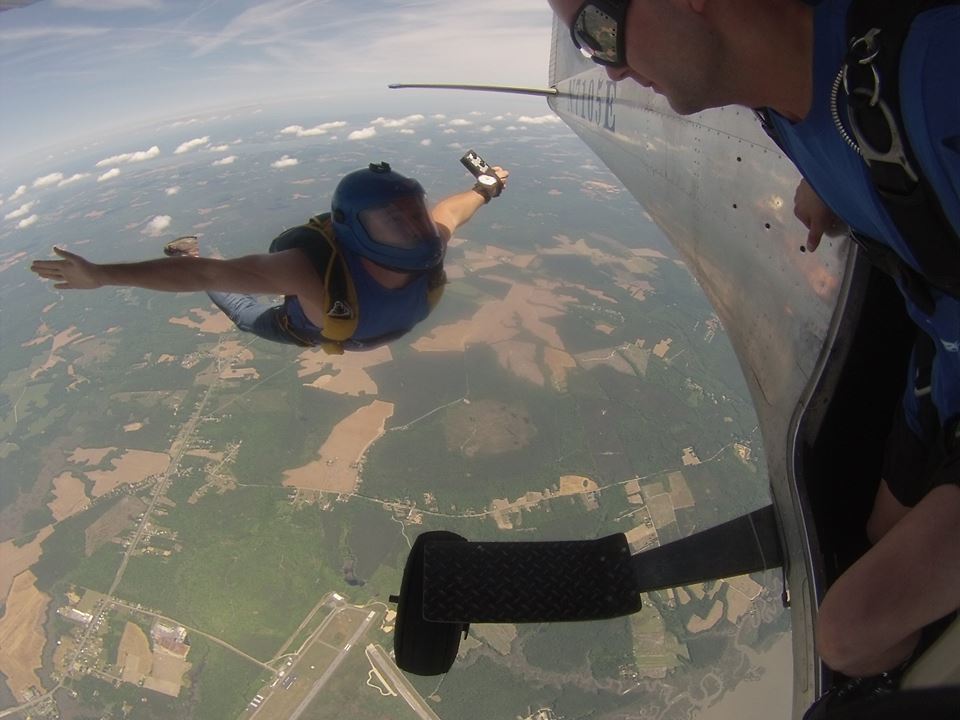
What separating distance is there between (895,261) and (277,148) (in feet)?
261

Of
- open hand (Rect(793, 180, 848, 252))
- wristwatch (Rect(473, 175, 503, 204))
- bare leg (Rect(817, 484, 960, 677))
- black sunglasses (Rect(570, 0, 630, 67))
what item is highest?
black sunglasses (Rect(570, 0, 630, 67))

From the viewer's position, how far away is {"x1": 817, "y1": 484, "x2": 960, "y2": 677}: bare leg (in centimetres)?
65

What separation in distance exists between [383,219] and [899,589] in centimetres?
201

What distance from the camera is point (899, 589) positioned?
0.67 metres

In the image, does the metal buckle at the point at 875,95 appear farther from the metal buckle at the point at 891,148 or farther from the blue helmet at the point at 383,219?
the blue helmet at the point at 383,219

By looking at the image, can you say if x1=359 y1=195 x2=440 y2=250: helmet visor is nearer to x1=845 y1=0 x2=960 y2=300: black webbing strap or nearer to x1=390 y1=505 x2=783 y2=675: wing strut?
x1=390 y1=505 x2=783 y2=675: wing strut

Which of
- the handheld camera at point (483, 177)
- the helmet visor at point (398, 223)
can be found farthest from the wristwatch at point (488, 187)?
the helmet visor at point (398, 223)

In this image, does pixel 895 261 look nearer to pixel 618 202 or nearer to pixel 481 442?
pixel 481 442

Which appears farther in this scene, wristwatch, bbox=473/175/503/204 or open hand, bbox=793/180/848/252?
wristwatch, bbox=473/175/503/204

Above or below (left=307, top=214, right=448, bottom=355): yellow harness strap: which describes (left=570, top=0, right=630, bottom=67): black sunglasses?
above

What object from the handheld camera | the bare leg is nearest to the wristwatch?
the handheld camera

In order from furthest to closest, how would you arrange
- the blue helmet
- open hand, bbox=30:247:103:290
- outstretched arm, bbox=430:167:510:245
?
outstretched arm, bbox=430:167:510:245 < the blue helmet < open hand, bbox=30:247:103:290

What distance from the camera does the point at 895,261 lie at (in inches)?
30.4

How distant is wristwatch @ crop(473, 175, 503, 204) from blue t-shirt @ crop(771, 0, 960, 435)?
2351mm
